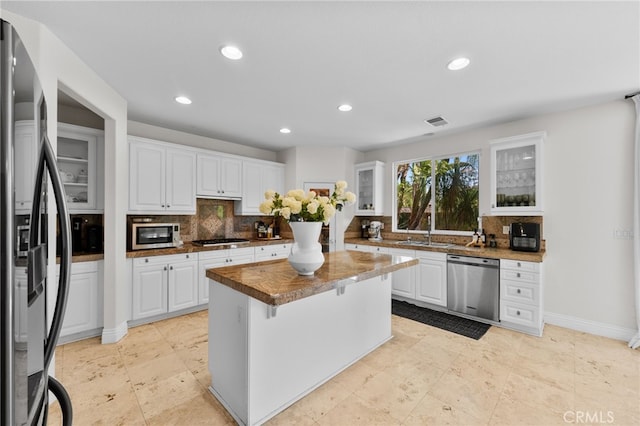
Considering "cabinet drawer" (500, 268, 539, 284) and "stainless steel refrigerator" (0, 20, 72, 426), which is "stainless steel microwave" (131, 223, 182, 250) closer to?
"stainless steel refrigerator" (0, 20, 72, 426)

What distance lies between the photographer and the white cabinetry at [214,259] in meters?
3.71

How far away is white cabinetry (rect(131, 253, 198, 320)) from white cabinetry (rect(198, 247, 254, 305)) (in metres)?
0.07

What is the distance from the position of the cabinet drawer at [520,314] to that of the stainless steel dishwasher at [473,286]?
80 millimetres

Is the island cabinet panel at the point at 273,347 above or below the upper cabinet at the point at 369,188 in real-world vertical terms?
below

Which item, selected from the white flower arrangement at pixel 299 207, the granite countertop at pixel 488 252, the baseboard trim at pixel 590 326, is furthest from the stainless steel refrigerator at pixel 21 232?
the baseboard trim at pixel 590 326

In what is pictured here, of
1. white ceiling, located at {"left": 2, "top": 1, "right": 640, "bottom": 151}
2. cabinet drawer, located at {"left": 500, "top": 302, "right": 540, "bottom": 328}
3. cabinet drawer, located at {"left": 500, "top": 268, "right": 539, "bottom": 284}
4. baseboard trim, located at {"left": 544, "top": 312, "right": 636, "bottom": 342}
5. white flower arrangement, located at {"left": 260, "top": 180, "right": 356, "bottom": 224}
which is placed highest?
white ceiling, located at {"left": 2, "top": 1, "right": 640, "bottom": 151}

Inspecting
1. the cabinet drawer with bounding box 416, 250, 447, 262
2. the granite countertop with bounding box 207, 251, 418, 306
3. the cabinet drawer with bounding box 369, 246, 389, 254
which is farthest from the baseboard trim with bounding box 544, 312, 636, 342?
the granite countertop with bounding box 207, 251, 418, 306

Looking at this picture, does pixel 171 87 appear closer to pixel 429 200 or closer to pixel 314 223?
pixel 314 223

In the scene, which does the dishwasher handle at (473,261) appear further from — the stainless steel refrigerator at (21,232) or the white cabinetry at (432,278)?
the stainless steel refrigerator at (21,232)

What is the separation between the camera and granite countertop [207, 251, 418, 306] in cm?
160

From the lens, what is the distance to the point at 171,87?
2.73 meters

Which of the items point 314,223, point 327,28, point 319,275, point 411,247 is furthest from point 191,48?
point 411,247

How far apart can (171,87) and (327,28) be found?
1759mm

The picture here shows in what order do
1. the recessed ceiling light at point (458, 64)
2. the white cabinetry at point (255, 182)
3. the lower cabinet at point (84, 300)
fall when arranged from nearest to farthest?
the recessed ceiling light at point (458, 64) < the lower cabinet at point (84, 300) < the white cabinetry at point (255, 182)
